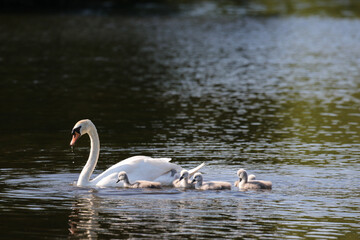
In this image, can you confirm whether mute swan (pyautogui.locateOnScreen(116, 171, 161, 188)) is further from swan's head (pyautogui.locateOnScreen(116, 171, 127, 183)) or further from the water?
the water

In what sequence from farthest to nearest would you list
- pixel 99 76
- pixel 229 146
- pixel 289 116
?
pixel 99 76, pixel 289 116, pixel 229 146

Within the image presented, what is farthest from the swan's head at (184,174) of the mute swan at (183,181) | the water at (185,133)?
the water at (185,133)

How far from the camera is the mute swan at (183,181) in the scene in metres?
14.8

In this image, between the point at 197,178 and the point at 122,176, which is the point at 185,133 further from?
the point at 197,178

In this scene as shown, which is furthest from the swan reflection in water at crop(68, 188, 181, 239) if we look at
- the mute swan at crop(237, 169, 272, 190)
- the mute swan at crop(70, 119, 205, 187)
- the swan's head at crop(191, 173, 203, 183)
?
the mute swan at crop(237, 169, 272, 190)

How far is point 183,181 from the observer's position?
15.2m

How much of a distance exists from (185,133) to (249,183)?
6.87 m

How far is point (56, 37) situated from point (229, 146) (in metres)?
39.0

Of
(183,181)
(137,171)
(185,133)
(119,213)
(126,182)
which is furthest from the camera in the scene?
(185,133)

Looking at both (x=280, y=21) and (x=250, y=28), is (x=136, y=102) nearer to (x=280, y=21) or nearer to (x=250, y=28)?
(x=250, y=28)

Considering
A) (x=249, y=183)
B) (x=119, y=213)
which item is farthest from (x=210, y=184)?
(x=119, y=213)

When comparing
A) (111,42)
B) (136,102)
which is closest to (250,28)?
(111,42)

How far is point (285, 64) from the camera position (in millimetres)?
41781

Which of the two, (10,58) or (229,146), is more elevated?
(10,58)
